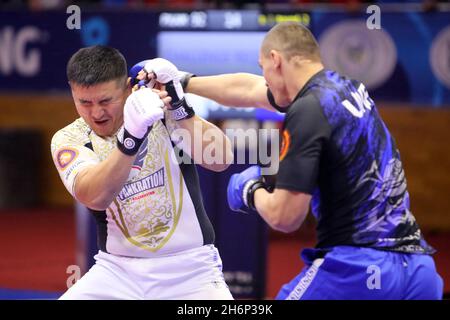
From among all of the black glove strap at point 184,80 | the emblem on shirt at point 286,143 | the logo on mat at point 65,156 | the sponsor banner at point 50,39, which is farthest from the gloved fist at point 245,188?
the sponsor banner at point 50,39

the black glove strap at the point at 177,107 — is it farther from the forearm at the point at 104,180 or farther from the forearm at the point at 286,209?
the forearm at the point at 286,209

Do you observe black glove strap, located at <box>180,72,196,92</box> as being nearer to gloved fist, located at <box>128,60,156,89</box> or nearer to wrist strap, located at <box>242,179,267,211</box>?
gloved fist, located at <box>128,60,156,89</box>

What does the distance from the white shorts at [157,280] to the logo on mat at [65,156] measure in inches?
26.9

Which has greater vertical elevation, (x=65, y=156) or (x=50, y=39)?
(x=50, y=39)

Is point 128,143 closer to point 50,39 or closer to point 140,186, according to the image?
point 140,186

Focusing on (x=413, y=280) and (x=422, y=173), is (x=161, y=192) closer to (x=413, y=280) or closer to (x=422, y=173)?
(x=413, y=280)

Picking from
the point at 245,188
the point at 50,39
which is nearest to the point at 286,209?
the point at 245,188

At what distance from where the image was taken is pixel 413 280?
15.3 feet

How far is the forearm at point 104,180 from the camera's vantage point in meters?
4.87

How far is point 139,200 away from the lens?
526 cm

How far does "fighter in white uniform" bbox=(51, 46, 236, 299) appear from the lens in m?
5.18

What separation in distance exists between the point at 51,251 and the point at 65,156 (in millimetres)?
7306
